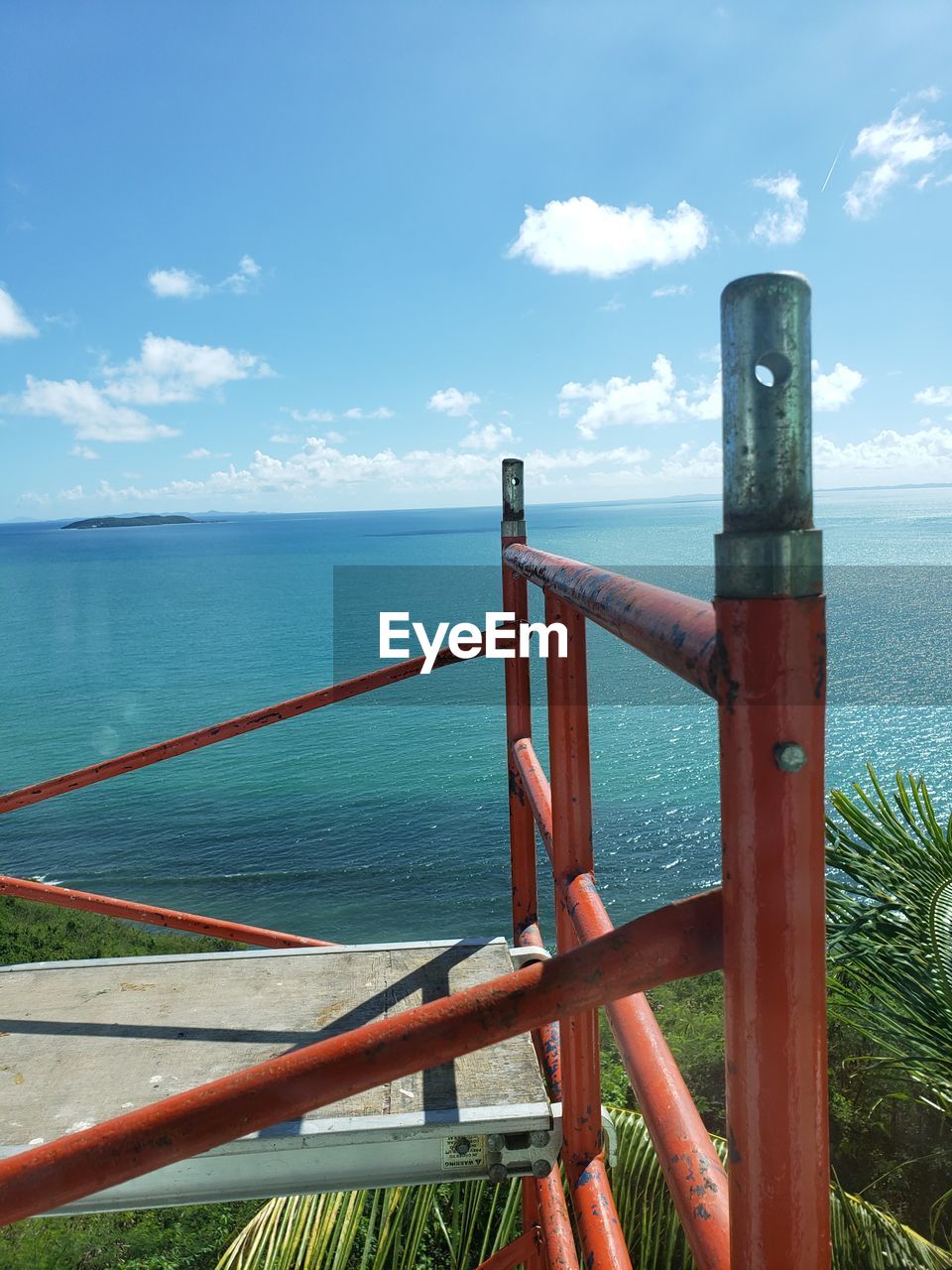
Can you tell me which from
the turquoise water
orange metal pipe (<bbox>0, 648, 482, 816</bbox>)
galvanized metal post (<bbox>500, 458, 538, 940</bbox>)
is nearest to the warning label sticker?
galvanized metal post (<bbox>500, 458, 538, 940</bbox>)

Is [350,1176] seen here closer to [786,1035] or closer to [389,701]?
[786,1035]

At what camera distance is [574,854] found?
5.40 feet

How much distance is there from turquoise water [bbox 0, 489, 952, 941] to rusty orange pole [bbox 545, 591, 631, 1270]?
1826 centimetres

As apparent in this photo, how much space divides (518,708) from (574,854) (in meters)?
1.24

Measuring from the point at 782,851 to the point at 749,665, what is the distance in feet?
0.47

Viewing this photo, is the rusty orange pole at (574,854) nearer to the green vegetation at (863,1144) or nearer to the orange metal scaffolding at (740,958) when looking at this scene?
the orange metal scaffolding at (740,958)

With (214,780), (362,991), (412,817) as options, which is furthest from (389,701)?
(362,991)

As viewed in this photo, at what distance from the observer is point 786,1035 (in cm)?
72

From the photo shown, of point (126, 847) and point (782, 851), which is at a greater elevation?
point (782, 851)

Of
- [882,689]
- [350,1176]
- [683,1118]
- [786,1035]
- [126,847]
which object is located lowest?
[126,847]

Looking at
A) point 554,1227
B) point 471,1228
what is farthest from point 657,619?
point 471,1228

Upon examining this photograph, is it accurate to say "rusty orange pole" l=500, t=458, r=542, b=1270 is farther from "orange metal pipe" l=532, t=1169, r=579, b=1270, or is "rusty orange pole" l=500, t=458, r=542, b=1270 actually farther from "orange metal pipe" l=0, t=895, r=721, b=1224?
"orange metal pipe" l=0, t=895, r=721, b=1224

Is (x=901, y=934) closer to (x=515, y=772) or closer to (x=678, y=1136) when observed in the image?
(x=515, y=772)

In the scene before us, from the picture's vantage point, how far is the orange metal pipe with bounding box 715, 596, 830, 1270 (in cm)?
68
